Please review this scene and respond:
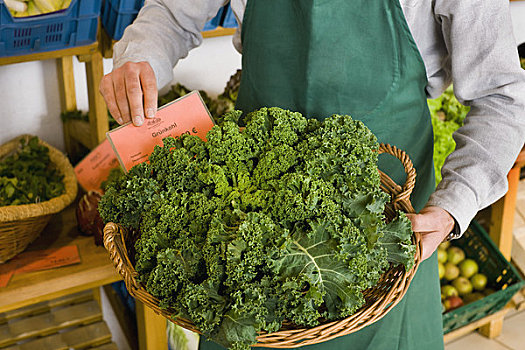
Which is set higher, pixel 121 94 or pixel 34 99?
pixel 121 94

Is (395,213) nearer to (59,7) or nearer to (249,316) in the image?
(249,316)

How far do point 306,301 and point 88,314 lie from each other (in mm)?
1506

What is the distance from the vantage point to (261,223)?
921mm

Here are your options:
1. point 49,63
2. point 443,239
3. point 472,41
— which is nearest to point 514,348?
point 443,239

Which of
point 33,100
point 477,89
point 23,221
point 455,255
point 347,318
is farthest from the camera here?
point 455,255

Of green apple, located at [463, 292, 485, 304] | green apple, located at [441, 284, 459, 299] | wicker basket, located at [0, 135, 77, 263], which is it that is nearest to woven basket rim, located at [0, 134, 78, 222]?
wicker basket, located at [0, 135, 77, 263]

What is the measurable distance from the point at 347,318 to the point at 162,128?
22.2 inches

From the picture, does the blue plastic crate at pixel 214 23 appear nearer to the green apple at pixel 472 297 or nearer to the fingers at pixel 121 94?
the fingers at pixel 121 94

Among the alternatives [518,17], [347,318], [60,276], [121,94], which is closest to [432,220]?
[347,318]

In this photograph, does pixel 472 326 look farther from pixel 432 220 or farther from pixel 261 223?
pixel 261 223

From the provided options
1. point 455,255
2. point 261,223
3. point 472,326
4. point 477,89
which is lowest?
point 472,326

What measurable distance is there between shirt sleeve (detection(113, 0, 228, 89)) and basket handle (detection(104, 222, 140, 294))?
421 millimetres

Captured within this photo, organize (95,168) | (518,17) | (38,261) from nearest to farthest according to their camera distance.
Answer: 1. (38,261)
2. (95,168)
3. (518,17)

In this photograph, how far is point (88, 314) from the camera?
2.14 m
